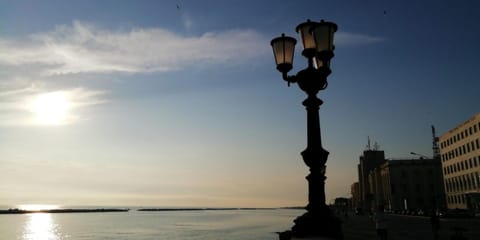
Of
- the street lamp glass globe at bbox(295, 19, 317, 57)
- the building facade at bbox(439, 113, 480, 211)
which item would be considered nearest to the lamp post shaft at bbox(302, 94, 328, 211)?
the street lamp glass globe at bbox(295, 19, 317, 57)

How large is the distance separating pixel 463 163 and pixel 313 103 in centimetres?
9239

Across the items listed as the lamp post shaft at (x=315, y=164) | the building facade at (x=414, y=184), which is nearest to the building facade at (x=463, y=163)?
the building facade at (x=414, y=184)

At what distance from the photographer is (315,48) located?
28.1ft

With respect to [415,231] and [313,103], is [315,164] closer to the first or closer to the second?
[313,103]

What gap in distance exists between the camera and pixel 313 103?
27.9ft

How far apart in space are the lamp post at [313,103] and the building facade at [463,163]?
78.7m

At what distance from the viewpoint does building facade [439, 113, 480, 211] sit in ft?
272

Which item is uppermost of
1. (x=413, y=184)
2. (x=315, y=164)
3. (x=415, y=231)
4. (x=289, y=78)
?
(x=413, y=184)

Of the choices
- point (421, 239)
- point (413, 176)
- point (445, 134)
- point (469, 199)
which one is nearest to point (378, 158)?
point (413, 176)

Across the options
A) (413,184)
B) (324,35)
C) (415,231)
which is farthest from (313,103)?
(413,184)

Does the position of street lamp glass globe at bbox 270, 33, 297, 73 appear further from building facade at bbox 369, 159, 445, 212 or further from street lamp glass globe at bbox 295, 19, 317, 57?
building facade at bbox 369, 159, 445, 212

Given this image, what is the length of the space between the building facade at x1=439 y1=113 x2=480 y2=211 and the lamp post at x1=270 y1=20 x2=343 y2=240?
7868 cm

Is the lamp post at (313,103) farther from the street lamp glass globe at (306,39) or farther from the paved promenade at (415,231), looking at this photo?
the paved promenade at (415,231)

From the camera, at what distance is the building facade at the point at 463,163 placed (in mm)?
82938
